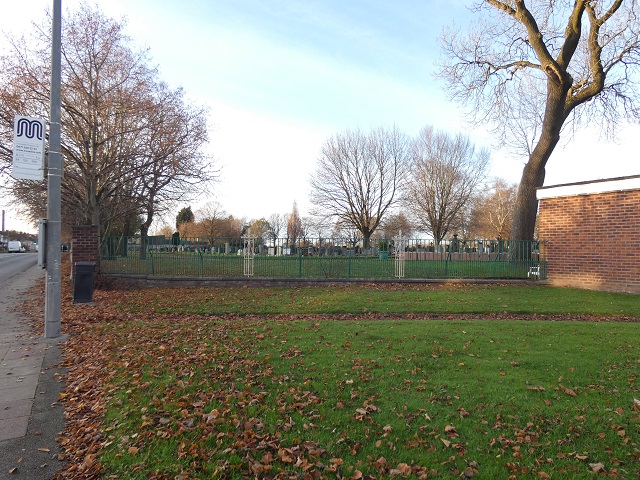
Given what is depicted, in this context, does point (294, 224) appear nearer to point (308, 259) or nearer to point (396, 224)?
point (396, 224)

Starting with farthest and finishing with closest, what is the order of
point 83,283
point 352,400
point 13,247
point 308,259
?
point 13,247, point 308,259, point 83,283, point 352,400

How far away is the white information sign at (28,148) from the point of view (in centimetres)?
790

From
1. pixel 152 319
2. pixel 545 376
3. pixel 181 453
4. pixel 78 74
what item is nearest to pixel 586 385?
pixel 545 376

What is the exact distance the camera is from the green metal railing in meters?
15.8

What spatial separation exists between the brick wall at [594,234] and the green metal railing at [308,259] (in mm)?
875

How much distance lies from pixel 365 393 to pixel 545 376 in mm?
2213

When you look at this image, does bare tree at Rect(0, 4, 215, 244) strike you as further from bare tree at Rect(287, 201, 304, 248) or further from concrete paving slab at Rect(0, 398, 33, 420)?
bare tree at Rect(287, 201, 304, 248)

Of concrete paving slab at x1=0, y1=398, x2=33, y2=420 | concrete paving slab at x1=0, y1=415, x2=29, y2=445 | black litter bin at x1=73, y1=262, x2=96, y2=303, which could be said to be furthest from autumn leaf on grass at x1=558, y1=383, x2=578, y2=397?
black litter bin at x1=73, y1=262, x2=96, y2=303

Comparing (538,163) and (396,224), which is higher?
(538,163)

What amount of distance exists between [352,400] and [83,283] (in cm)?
989

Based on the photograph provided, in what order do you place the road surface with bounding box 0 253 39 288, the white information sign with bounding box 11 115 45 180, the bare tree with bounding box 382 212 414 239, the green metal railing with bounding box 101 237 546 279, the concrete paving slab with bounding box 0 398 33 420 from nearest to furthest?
the concrete paving slab with bounding box 0 398 33 420
the white information sign with bounding box 11 115 45 180
the green metal railing with bounding box 101 237 546 279
the road surface with bounding box 0 253 39 288
the bare tree with bounding box 382 212 414 239

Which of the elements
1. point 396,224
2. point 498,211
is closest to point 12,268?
point 396,224

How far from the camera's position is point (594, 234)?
14633 mm

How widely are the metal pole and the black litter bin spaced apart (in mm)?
3769
